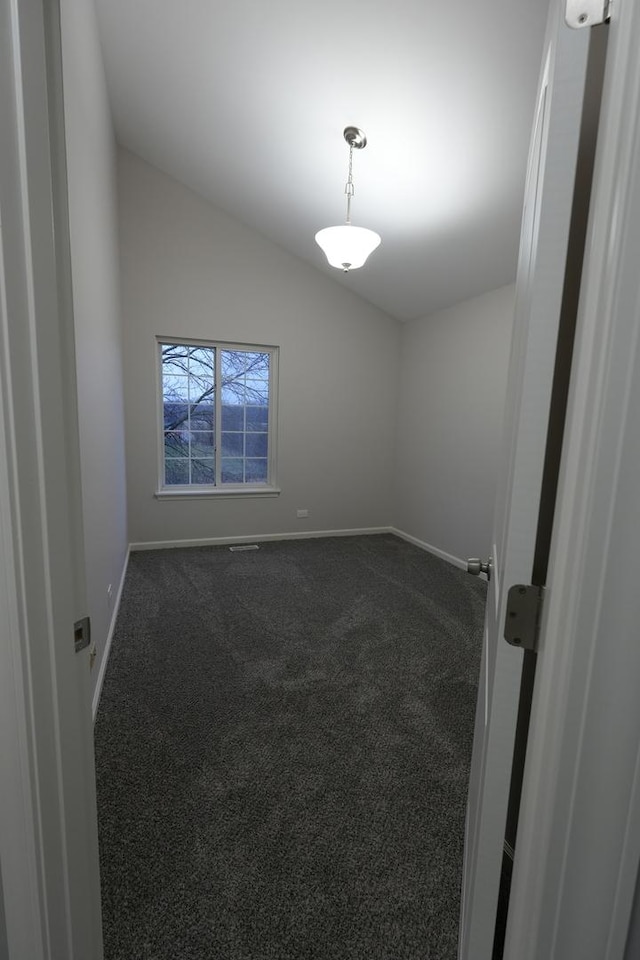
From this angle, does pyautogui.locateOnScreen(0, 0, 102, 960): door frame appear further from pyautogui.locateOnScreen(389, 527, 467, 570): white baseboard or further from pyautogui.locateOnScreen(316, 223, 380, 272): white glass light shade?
pyautogui.locateOnScreen(389, 527, 467, 570): white baseboard

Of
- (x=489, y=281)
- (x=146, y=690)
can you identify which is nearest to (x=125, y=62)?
(x=489, y=281)

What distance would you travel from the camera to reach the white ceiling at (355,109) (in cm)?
212

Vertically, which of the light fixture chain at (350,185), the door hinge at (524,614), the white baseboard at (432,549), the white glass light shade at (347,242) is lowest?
the white baseboard at (432,549)

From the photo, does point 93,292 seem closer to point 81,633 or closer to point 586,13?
point 81,633

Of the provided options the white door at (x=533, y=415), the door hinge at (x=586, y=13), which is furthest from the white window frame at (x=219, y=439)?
the door hinge at (x=586, y=13)

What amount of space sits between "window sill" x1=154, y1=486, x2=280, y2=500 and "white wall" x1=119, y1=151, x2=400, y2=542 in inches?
2.4

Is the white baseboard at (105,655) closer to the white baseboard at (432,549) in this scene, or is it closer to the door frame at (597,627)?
the door frame at (597,627)

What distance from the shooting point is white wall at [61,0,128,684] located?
180 centimetres

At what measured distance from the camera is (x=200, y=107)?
10.0 ft

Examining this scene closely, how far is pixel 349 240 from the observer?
8.53 feet

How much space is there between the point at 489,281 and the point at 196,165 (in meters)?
2.68

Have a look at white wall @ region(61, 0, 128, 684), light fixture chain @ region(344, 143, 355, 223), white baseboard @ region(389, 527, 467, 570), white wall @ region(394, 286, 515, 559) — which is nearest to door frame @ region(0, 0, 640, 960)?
white wall @ region(61, 0, 128, 684)

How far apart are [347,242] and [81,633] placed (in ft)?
8.46

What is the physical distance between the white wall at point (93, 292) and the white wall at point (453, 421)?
9.13 feet
